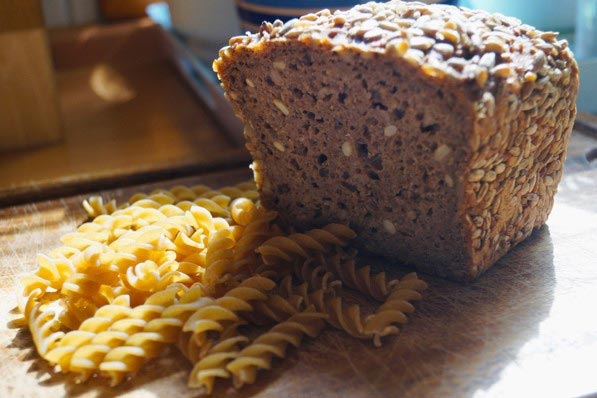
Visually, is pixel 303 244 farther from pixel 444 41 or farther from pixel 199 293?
pixel 444 41

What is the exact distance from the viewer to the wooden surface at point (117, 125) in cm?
248

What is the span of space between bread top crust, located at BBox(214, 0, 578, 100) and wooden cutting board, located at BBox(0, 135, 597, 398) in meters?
0.48

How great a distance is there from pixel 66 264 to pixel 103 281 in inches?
4.5

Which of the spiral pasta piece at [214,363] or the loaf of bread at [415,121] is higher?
the loaf of bread at [415,121]

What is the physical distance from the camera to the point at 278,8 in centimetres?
246

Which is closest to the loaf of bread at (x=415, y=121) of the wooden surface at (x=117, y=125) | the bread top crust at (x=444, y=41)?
the bread top crust at (x=444, y=41)

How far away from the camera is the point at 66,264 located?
71.6 inches

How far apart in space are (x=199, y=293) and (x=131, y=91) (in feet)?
7.17

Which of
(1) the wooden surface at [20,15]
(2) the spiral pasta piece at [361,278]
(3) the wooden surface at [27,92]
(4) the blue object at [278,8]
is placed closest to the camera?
(2) the spiral pasta piece at [361,278]

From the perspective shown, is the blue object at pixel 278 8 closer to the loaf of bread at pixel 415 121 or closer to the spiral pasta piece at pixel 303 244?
the loaf of bread at pixel 415 121

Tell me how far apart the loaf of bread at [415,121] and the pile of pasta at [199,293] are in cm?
12

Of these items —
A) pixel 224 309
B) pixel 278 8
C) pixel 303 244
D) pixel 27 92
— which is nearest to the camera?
pixel 224 309

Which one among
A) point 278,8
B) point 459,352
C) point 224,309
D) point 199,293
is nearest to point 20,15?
point 278,8

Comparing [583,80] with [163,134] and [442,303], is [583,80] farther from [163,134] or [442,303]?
[163,134]
